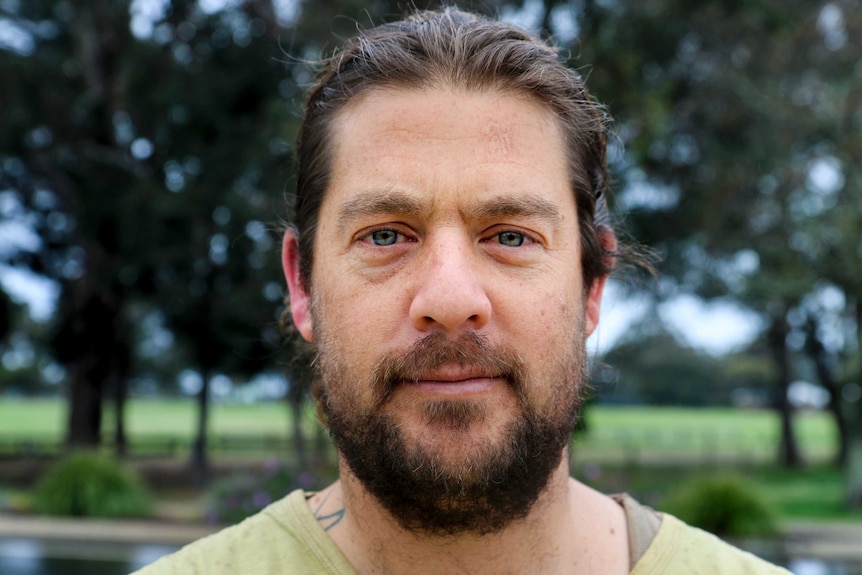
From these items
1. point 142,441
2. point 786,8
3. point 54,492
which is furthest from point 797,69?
point 142,441

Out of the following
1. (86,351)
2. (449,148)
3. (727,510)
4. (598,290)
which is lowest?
(727,510)

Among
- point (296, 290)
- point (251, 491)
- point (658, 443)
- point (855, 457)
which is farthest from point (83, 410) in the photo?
point (658, 443)

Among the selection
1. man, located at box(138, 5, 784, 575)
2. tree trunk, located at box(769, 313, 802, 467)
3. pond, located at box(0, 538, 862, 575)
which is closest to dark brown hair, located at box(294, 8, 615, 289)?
man, located at box(138, 5, 784, 575)

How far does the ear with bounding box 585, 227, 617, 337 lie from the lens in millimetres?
2223

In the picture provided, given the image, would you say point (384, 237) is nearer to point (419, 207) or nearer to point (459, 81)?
point (419, 207)

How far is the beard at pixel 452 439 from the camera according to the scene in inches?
70.5

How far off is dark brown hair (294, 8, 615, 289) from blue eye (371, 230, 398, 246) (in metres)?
0.25

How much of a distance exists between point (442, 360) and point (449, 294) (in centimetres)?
13

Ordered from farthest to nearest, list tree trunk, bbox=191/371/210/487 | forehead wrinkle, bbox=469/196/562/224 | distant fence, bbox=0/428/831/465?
distant fence, bbox=0/428/831/465, tree trunk, bbox=191/371/210/487, forehead wrinkle, bbox=469/196/562/224

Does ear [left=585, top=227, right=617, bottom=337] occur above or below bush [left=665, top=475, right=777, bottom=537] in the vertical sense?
above

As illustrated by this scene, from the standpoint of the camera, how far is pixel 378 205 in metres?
1.96

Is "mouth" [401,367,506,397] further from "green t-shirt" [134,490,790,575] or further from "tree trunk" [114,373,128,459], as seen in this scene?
"tree trunk" [114,373,128,459]

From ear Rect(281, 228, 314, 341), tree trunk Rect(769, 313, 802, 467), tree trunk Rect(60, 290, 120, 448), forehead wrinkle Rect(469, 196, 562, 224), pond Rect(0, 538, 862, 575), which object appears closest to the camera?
forehead wrinkle Rect(469, 196, 562, 224)

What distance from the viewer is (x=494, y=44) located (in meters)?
2.08
